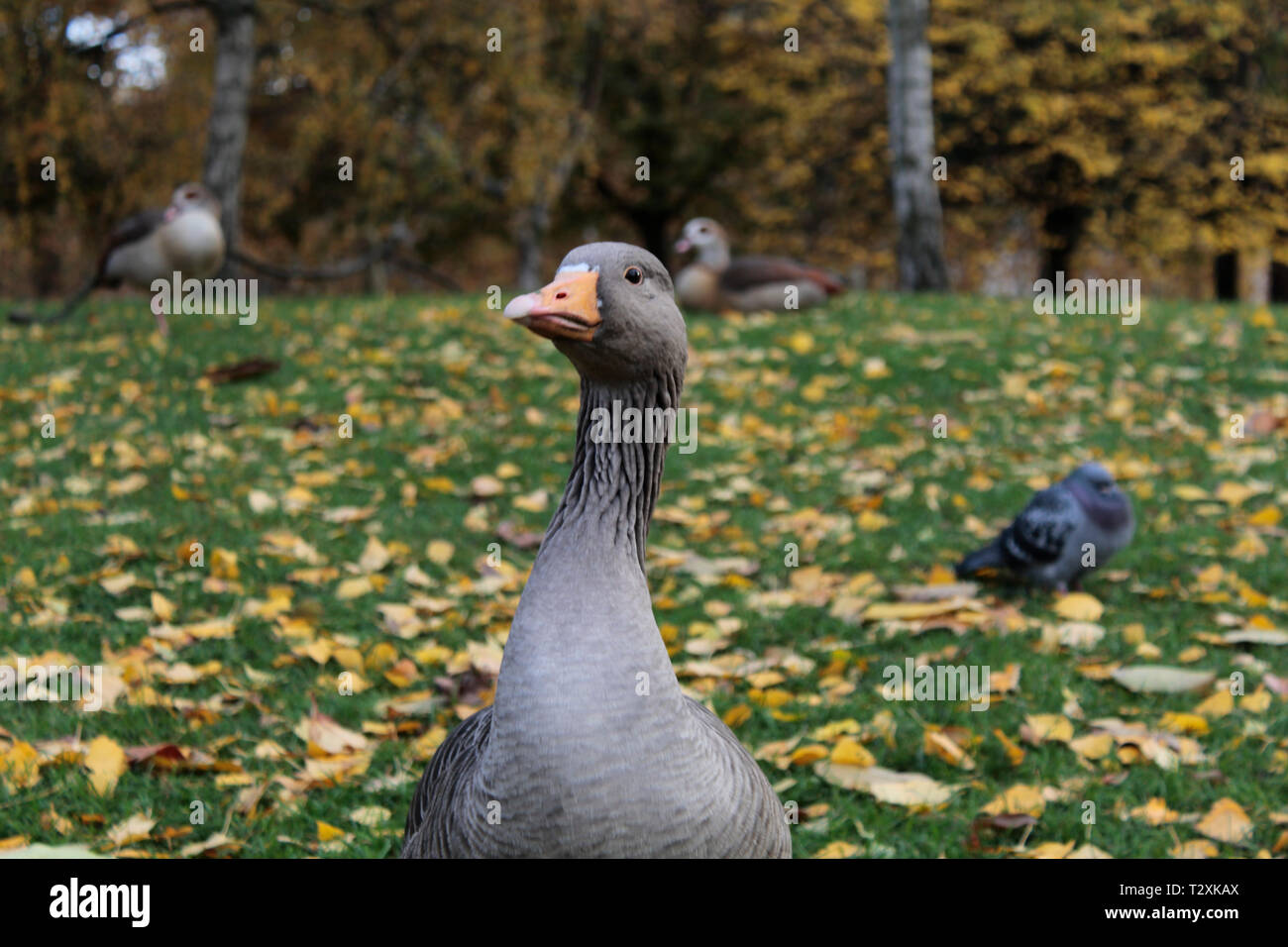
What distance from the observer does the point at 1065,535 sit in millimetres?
4836

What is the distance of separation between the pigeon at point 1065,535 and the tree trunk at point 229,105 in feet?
30.8

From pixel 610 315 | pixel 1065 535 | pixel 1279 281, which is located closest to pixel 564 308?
pixel 610 315

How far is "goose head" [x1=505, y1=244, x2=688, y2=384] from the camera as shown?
6.94 feet

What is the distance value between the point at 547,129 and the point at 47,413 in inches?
353

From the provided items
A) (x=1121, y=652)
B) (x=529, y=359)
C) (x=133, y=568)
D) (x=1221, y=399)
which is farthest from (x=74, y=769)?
(x=1221, y=399)

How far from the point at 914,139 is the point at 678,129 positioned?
11.1m

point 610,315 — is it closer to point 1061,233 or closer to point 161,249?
point 161,249

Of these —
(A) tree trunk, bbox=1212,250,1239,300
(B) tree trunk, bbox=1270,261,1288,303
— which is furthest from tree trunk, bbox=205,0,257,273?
(B) tree trunk, bbox=1270,261,1288,303

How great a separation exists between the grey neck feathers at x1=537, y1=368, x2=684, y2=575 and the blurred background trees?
11056 millimetres

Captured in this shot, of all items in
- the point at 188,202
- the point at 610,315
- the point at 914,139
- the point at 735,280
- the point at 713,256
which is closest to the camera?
the point at 610,315

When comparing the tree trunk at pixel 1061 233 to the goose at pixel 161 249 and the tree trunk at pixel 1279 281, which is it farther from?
the goose at pixel 161 249

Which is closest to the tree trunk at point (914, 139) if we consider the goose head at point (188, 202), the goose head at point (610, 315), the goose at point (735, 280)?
the goose at point (735, 280)

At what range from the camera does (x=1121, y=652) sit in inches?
177

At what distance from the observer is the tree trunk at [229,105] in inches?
464
